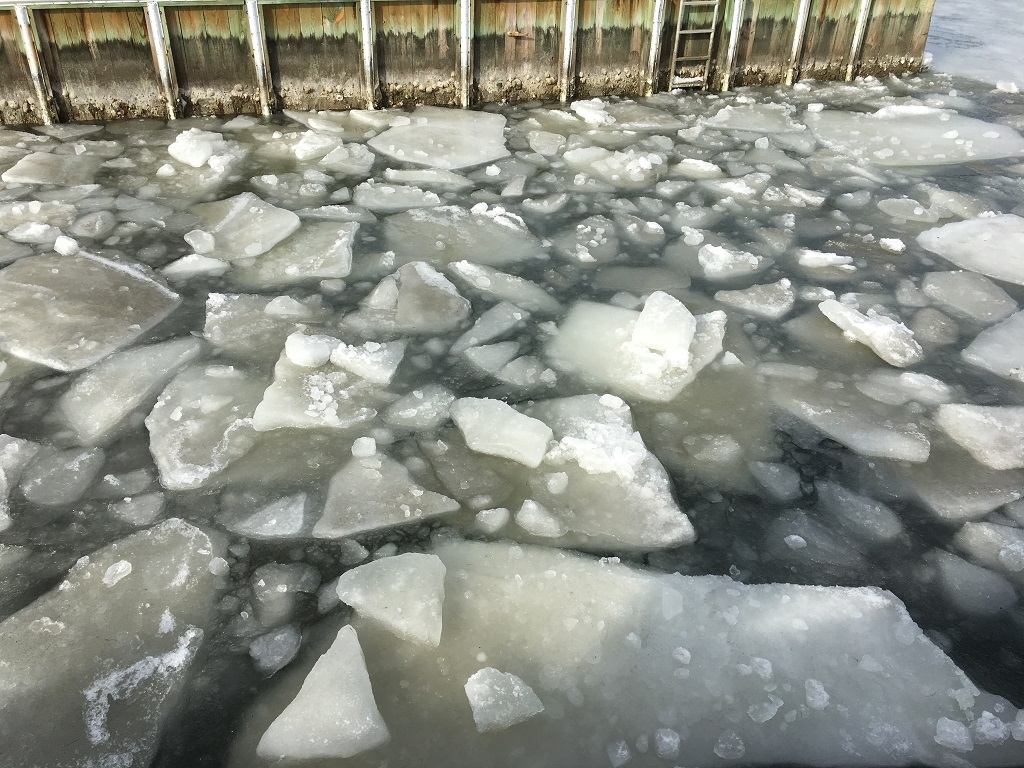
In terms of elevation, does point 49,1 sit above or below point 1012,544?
above

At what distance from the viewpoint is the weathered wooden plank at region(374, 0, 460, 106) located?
4.35 meters

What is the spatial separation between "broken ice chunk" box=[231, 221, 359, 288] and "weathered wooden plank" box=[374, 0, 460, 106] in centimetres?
177

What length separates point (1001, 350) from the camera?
8.38ft

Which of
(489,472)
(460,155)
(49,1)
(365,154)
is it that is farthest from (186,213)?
(489,472)

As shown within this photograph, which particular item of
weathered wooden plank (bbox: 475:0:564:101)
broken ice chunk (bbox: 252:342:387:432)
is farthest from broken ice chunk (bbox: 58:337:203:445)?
weathered wooden plank (bbox: 475:0:564:101)

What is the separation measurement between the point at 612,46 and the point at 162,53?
2.61m

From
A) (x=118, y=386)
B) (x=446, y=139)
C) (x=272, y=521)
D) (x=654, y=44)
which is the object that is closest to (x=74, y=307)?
(x=118, y=386)

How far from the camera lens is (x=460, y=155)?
3.91 m

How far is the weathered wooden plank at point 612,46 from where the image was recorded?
15.1 ft

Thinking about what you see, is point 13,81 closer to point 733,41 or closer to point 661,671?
point 733,41

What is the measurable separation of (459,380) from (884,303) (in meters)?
1.64

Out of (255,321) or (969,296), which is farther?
(969,296)

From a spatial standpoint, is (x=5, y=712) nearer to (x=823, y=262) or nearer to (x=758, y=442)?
(x=758, y=442)

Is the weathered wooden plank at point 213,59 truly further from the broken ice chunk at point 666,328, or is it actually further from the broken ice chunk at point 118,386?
the broken ice chunk at point 666,328
